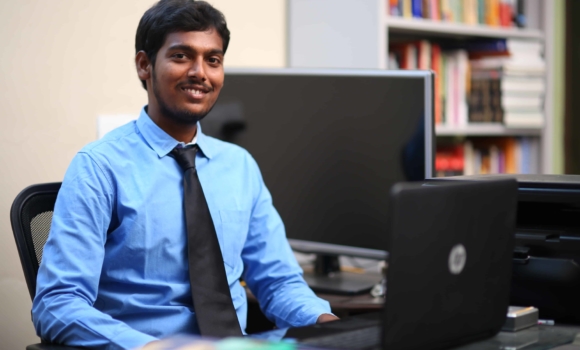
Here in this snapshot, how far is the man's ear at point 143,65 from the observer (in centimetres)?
170

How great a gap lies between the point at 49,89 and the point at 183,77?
2.03 ft

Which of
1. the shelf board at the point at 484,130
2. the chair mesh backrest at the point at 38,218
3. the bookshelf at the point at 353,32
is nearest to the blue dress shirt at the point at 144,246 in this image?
the chair mesh backrest at the point at 38,218

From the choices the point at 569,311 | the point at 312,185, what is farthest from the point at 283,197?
the point at 569,311

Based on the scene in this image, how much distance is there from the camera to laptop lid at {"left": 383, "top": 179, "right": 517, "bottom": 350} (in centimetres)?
83

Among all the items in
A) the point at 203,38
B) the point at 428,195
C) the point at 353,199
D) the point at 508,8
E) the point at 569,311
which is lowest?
the point at 569,311

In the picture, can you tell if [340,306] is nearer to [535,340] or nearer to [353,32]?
[535,340]

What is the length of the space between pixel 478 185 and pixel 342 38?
65.9 inches

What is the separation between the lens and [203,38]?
1.65 metres

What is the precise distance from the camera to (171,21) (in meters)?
1.62

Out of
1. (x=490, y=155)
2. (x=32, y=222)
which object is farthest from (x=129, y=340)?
(x=490, y=155)

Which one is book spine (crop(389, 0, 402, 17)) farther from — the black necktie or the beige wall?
the black necktie

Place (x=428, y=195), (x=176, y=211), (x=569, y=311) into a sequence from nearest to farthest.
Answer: (x=428, y=195) < (x=569, y=311) < (x=176, y=211)

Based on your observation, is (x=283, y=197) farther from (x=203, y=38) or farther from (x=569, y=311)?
(x=569, y=311)

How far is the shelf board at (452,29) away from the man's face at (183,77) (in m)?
1.01
